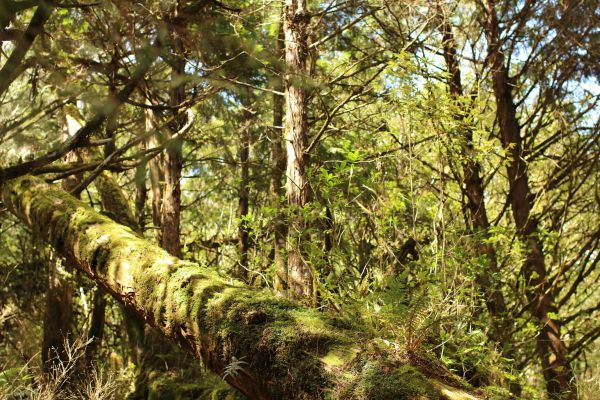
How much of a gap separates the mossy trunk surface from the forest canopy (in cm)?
1

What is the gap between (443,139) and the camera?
5.36 m

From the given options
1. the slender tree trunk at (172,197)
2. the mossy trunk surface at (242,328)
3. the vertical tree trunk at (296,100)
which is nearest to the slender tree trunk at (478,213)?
the vertical tree trunk at (296,100)

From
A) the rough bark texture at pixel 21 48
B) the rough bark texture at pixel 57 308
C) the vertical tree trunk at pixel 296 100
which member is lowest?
the rough bark texture at pixel 57 308

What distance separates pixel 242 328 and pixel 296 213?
6.50 ft

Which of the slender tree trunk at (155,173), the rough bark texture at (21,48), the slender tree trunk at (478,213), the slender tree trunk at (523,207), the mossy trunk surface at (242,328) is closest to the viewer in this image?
the rough bark texture at (21,48)

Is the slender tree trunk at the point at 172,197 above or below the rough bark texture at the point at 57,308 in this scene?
above

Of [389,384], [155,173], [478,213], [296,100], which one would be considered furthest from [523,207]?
[389,384]

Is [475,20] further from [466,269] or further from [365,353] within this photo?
[365,353]

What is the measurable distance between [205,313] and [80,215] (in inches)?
86.2

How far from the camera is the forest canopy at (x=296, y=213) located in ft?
11.0

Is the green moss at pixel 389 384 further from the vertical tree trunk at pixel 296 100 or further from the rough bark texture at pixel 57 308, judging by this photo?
the rough bark texture at pixel 57 308

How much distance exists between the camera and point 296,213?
542 cm

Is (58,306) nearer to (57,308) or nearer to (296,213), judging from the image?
(57,308)

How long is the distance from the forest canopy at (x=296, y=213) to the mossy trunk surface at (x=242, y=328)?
0.01 m
